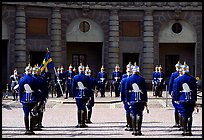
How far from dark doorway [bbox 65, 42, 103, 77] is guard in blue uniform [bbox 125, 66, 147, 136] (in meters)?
20.9

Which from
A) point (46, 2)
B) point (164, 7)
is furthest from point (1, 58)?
point (164, 7)

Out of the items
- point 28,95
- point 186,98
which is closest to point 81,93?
point 28,95

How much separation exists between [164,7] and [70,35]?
763cm

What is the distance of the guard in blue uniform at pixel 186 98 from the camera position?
1211 centimetres

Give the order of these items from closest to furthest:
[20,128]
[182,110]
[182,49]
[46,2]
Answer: [182,110] < [20,128] < [46,2] < [182,49]

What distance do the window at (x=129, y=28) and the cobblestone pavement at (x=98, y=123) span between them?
11060 millimetres

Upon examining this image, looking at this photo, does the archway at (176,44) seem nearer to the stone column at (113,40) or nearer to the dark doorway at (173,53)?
the dark doorway at (173,53)

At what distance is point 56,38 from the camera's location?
100 ft

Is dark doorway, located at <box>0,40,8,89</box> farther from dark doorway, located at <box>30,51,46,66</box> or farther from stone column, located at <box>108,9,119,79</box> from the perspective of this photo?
stone column, located at <box>108,9,119,79</box>

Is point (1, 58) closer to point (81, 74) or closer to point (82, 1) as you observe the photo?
point (82, 1)

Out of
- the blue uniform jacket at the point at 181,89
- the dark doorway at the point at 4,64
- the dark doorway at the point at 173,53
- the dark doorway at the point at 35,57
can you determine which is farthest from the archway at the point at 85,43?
the blue uniform jacket at the point at 181,89

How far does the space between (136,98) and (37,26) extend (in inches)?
774

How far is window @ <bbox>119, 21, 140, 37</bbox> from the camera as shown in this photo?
105 feet

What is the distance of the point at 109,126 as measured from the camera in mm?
13766
